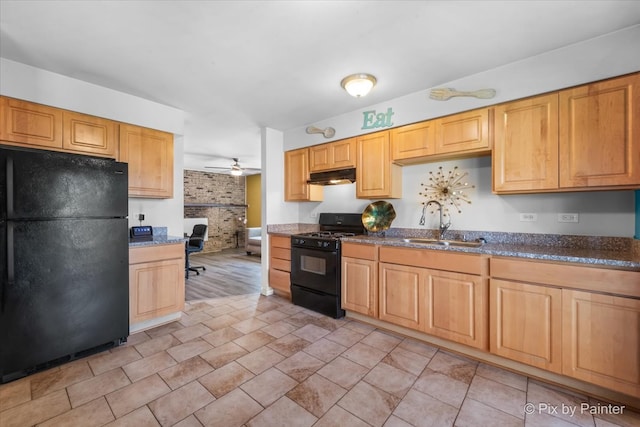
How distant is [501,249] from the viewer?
7.10 ft

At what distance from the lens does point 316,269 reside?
3379 mm

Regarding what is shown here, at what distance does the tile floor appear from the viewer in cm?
165

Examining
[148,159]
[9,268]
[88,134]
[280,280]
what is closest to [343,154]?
[280,280]

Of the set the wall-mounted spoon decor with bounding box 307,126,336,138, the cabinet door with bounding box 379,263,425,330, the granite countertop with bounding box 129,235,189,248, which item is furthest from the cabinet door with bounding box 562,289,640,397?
the granite countertop with bounding box 129,235,189,248

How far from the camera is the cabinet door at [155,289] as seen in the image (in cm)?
270

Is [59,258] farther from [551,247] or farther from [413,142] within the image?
[551,247]

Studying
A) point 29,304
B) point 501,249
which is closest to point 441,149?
point 501,249

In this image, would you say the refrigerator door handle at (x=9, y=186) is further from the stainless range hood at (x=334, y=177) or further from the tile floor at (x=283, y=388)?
the stainless range hood at (x=334, y=177)

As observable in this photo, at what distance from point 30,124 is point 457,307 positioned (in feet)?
13.1

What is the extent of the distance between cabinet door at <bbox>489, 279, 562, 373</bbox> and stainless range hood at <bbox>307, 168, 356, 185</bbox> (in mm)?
1890

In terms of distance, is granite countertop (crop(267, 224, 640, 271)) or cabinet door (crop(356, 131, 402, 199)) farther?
cabinet door (crop(356, 131, 402, 199))

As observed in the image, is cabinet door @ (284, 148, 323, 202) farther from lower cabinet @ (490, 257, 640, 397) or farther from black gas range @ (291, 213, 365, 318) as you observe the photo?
lower cabinet @ (490, 257, 640, 397)

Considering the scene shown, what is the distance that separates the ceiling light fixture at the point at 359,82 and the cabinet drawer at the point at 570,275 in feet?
5.99

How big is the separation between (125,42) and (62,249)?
166cm
